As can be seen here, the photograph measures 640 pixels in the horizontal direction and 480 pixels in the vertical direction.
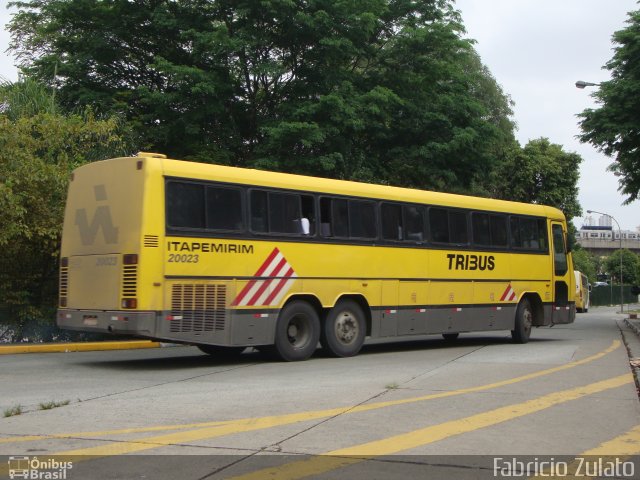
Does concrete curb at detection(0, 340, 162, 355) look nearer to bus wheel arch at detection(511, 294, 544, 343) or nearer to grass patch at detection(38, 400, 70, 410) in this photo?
grass patch at detection(38, 400, 70, 410)

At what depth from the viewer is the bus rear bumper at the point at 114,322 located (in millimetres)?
11586

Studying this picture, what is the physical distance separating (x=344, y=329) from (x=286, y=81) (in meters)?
12.5

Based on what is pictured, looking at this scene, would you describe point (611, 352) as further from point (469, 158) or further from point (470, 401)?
point (469, 158)

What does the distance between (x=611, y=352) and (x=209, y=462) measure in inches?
481

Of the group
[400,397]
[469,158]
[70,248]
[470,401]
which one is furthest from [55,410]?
[469,158]

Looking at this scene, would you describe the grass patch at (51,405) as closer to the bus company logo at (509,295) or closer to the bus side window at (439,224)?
the bus side window at (439,224)

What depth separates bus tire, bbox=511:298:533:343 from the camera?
60.7ft

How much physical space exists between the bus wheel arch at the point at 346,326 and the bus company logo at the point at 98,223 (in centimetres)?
437

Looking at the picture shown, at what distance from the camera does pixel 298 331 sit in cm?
1400

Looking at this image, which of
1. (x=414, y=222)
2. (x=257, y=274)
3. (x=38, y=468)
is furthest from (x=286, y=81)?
(x=38, y=468)

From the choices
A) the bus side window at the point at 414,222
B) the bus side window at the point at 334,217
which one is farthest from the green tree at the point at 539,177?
the bus side window at the point at 334,217

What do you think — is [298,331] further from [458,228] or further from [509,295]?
[509,295]

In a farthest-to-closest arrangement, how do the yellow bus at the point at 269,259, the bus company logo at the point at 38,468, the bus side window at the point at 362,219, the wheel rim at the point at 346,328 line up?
1. the bus side window at the point at 362,219
2. the wheel rim at the point at 346,328
3. the yellow bus at the point at 269,259
4. the bus company logo at the point at 38,468

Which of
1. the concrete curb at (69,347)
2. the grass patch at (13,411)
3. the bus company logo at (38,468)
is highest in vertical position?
the concrete curb at (69,347)
